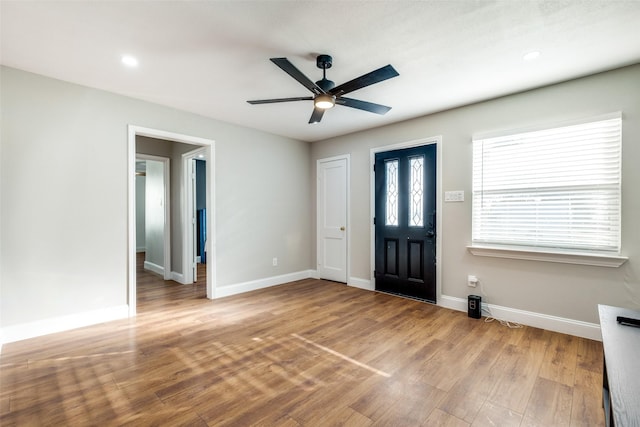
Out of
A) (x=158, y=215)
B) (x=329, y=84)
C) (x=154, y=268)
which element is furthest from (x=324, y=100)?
(x=154, y=268)

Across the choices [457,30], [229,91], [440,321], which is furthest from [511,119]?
[229,91]

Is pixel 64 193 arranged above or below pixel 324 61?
below

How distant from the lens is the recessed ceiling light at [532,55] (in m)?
2.41

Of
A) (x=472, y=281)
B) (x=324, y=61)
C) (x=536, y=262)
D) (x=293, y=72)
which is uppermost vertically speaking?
(x=324, y=61)

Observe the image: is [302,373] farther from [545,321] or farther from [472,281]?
[545,321]

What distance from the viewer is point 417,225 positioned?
4051mm

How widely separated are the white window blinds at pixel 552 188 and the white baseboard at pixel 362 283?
172 centimetres

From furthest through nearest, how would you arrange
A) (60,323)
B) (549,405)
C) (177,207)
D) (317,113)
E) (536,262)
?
1. (177,207)
2. (536,262)
3. (60,323)
4. (317,113)
5. (549,405)

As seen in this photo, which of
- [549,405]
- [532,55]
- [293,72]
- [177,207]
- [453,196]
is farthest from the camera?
[177,207]

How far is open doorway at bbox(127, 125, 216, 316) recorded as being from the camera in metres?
3.39

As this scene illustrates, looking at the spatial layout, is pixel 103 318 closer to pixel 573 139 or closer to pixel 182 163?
pixel 182 163

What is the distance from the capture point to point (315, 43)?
2295 millimetres

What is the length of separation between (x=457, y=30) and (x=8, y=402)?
157 inches

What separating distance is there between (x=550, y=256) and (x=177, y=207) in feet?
17.5
